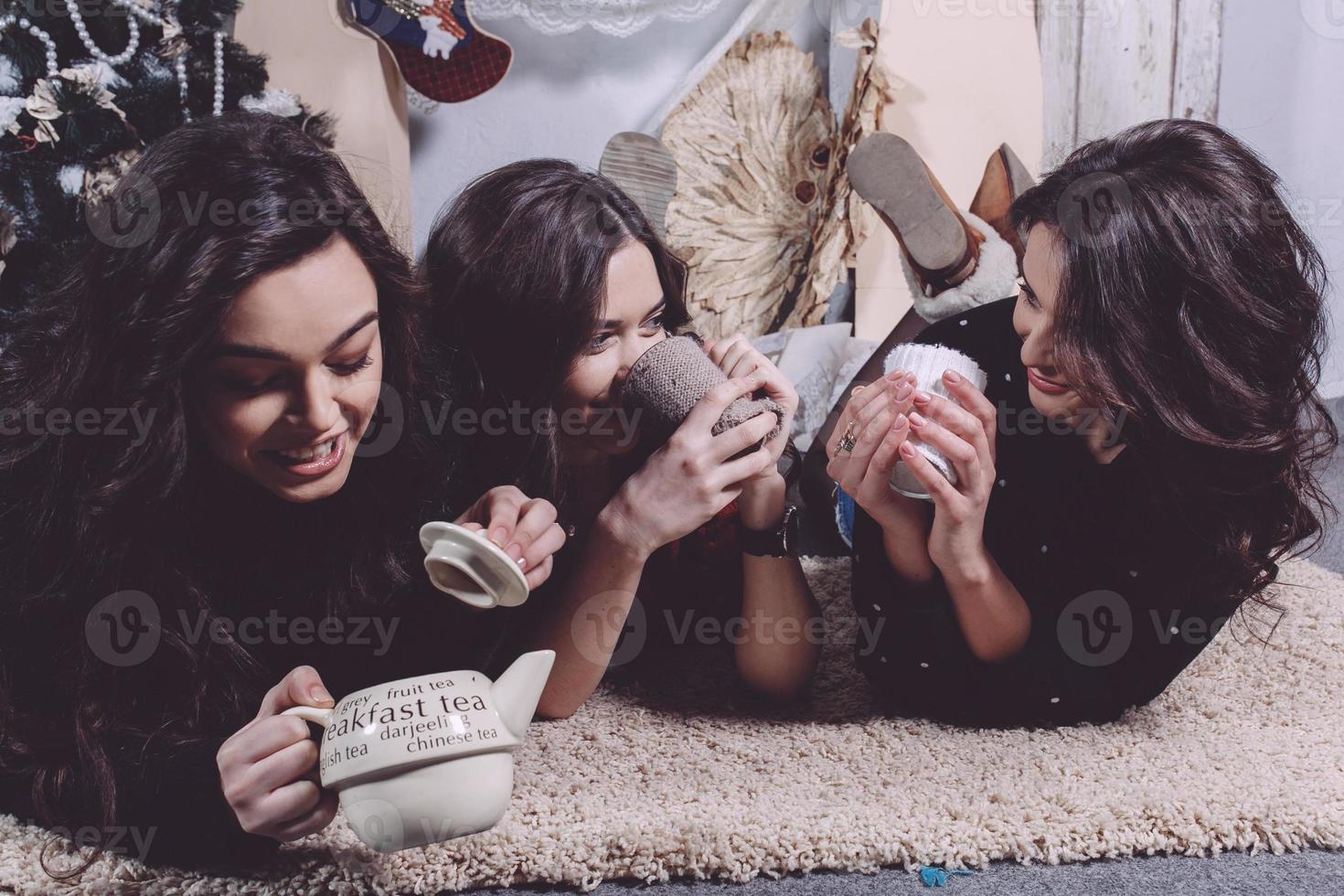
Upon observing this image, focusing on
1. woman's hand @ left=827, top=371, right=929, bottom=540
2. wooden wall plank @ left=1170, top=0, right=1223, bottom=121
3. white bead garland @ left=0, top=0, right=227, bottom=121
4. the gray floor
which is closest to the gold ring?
woman's hand @ left=827, top=371, right=929, bottom=540

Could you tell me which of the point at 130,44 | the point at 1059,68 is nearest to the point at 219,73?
the point at 130,44

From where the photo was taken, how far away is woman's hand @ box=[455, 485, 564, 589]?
3.20ft

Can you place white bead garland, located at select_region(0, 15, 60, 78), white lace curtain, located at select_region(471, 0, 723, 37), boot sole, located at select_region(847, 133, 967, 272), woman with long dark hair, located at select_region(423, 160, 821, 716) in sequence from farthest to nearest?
white lace curtain, located at select_region(471, 0, 723, 37)
white bead garland, located at select_region(0, 15, 60, 78)
boot sole, located at select_region(847, 133, 967, 272)
woman with long dark hair, located at select_region(423, 160, 821, 716)

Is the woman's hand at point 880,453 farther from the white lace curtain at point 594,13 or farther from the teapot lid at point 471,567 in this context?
the white lace curtain at point 594,13

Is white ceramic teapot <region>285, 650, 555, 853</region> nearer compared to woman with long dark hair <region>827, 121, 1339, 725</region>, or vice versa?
white ceramic teapot <region>285, 650, 555, 853</region>

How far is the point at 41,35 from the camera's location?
171cm

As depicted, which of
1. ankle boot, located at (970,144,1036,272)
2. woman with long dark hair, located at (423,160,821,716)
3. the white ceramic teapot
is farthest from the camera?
ankle boot, located at (970,144,1036,272)

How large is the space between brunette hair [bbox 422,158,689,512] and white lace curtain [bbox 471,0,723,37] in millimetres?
1108

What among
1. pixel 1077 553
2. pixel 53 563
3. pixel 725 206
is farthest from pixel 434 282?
pixel 725 206

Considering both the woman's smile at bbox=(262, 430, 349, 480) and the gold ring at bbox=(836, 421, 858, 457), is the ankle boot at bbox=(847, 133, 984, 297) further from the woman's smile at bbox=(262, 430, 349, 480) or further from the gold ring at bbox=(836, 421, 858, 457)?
the woman's smile at bbox=(262, 430, 349, 480)

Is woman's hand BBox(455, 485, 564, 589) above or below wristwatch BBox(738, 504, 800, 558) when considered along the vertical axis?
above

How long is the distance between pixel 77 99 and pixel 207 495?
100 cm

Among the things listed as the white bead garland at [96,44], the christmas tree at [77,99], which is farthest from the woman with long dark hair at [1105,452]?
the white bead garland at [96,44]

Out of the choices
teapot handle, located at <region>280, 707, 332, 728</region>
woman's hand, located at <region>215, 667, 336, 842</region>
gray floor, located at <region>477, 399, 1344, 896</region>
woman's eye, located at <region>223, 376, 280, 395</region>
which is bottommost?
gray floor, located at <region>477, 399, 1344, 896</region>
